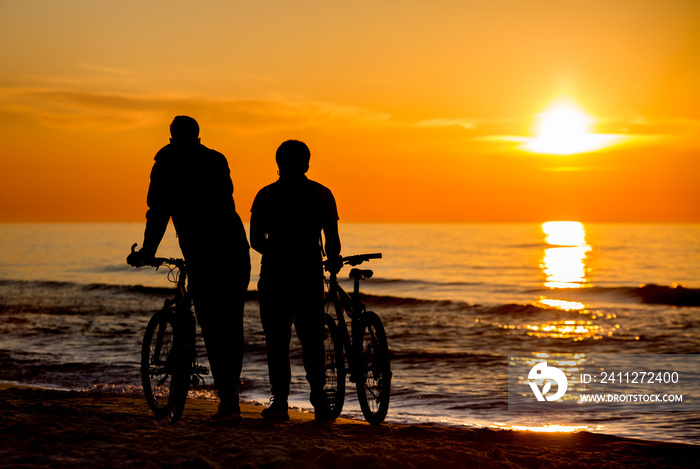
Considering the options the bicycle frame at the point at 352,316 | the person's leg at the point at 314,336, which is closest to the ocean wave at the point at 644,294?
the bicycle frame at the point at 352,316

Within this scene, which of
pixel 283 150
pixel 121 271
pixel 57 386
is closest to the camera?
pixel 283 150

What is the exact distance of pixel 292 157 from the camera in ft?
16.6

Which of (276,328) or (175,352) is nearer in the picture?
(175,352)

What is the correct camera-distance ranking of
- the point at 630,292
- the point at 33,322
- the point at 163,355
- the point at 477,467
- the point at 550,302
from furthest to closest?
the point at 630,292
the point at 550,302
the point at 33,322
the point at 163,355
the point at 477,467

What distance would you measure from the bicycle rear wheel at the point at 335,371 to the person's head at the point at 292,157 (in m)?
1.14

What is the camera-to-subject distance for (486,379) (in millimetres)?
9500

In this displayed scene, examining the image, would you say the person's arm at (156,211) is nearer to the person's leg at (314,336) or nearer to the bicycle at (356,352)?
the person's leg at (314,336)

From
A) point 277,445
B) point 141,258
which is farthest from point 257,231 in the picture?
point 277,445

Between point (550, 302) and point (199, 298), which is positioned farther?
point (550, 302)

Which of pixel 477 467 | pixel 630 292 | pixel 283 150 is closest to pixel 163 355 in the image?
pixel 283 150

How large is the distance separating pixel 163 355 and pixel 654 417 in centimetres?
501

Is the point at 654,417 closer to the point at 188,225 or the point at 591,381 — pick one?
the point at 591,381

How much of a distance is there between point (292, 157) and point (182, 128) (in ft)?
2.68

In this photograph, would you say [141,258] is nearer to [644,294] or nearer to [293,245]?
[293,245]
